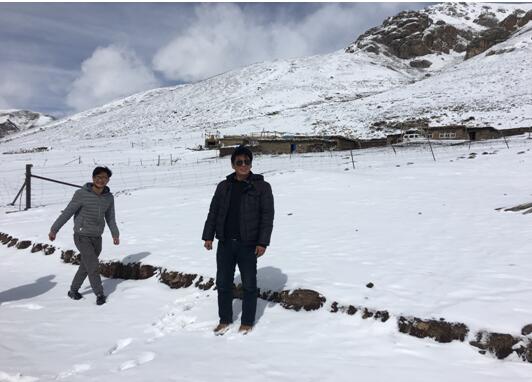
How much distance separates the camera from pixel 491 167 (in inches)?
669

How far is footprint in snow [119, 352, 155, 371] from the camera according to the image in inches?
167

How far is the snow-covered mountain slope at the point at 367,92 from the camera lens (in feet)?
188

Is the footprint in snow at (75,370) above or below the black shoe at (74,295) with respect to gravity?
below

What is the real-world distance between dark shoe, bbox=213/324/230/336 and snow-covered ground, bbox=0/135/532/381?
0.35ft

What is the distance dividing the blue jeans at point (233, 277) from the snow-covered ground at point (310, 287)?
0.29 metres

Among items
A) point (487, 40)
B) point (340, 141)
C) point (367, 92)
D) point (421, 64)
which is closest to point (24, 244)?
point (340, 141)

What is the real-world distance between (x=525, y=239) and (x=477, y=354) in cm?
403

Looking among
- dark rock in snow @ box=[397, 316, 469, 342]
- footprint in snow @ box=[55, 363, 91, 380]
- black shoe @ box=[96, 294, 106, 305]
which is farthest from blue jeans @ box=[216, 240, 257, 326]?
black shoe @ box=[96, 294, 106, 305]

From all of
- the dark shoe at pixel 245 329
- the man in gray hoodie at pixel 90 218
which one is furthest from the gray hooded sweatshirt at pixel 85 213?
the dark shoe at pixel 245 329

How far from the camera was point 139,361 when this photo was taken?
4.37m

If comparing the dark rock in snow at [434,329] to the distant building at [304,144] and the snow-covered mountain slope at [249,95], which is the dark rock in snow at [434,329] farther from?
the snow-covered mountain slope at [249,95]

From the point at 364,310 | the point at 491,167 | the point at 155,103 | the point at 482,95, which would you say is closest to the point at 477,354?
the point at 364,310

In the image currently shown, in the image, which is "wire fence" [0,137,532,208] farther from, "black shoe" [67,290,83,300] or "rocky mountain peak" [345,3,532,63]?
"rocky mountain peak" [345,3,532,63]

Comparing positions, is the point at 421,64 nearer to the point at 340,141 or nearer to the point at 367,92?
the point at 367,92
